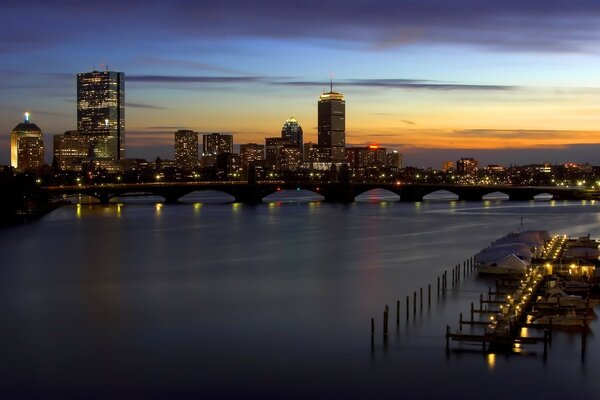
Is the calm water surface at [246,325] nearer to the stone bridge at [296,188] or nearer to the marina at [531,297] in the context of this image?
the marina at [531,297]

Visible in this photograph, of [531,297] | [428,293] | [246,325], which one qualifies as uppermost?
[531,297]

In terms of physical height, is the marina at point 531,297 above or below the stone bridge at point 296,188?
below

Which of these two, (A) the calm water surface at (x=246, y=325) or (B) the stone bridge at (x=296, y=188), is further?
(B) the stone bridge at (x=296, y=188)

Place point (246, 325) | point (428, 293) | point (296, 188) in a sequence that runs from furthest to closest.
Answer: point (296, 188)
point (428, 293)
point (246, 325)

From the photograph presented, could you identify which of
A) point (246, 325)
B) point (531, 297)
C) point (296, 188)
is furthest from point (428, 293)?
point (296, 188)

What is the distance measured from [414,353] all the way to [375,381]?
9.03 feet

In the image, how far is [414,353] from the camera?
25.7 m

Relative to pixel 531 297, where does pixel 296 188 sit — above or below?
above

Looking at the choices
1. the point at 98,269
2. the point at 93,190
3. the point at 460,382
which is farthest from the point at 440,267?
the point at 93,190

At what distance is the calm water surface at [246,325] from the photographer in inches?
910

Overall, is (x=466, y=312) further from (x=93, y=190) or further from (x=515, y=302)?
(x=93, y=190)

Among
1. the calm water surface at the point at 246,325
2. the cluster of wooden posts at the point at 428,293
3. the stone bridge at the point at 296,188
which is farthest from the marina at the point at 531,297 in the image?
the stone bridge at the point at 296,188

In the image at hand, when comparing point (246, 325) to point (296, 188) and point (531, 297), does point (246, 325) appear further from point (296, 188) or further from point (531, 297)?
point (296, 188)

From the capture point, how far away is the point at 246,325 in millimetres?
30328
